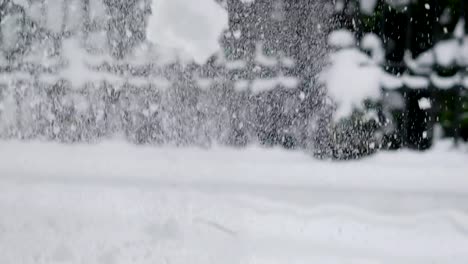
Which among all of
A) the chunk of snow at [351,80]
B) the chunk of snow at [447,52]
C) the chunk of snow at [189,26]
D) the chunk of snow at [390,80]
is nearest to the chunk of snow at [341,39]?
the chunk of snow at [351,80]

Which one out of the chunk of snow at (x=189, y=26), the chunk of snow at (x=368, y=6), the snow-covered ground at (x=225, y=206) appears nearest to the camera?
the snow-covered ground at (x=225, y=206)

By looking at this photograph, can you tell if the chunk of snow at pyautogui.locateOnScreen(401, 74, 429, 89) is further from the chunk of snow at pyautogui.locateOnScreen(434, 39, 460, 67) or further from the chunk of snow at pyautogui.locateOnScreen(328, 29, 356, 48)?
the chunk of snow at pyautogui.locateOnScreen(328, 29, 356, 48)

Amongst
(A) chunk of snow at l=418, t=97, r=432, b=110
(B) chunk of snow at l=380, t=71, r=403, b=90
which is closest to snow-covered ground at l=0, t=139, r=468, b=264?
(A) chunk of snow at l=418, t=97, r=432, b=110

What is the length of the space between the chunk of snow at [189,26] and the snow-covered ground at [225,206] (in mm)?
441

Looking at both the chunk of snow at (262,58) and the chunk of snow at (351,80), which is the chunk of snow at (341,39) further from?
the chunk of snow at (262,58)

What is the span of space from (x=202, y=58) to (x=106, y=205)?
0.77 meters

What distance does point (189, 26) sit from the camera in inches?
88.7

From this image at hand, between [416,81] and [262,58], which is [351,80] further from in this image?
[262,58]

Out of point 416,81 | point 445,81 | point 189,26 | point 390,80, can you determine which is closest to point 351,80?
point 390,80

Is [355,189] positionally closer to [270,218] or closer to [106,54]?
[270,218]

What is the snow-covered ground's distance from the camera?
5.49 feet

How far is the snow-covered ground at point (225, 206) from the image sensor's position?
1674 mm

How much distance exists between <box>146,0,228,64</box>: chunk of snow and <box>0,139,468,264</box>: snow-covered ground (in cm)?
44

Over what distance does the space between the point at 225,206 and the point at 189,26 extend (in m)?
0.84
